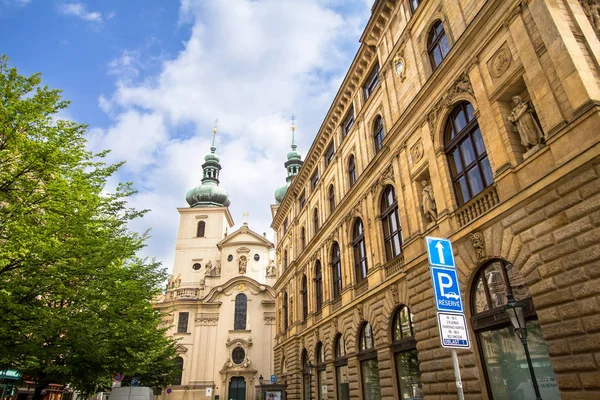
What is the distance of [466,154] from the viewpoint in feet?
41.1

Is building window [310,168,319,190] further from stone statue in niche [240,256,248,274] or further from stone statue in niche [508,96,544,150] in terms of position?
stone statue in niche [240,256,248,274]

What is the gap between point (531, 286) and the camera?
9.00 m

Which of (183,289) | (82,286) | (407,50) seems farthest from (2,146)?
(183,289)

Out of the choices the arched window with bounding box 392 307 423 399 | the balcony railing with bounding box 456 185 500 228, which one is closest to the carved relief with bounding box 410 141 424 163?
the balcony railing with bounding box 456 185 500 228

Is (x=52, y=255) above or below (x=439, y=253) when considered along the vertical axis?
above

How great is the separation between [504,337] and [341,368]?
11.7 metres

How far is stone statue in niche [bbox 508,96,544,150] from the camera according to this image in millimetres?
9651

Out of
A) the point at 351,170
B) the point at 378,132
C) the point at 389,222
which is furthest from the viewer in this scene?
the point at 351,170

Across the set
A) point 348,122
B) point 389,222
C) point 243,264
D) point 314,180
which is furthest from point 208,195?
point 389,222

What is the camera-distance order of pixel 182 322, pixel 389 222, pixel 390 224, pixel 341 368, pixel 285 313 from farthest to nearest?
pixel 182 322, pixel 285 313, pixel 341 368, pixel 389 222, pixel 390 224

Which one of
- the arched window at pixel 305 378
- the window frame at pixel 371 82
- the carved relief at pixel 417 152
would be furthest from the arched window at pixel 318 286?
the carved relief at pixel 417 152

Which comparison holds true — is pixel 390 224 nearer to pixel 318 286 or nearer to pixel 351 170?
pixel 351 170

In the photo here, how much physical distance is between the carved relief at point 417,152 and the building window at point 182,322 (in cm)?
4031

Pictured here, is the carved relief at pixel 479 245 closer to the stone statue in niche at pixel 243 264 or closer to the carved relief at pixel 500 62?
the carved relief at pixel 500 62
